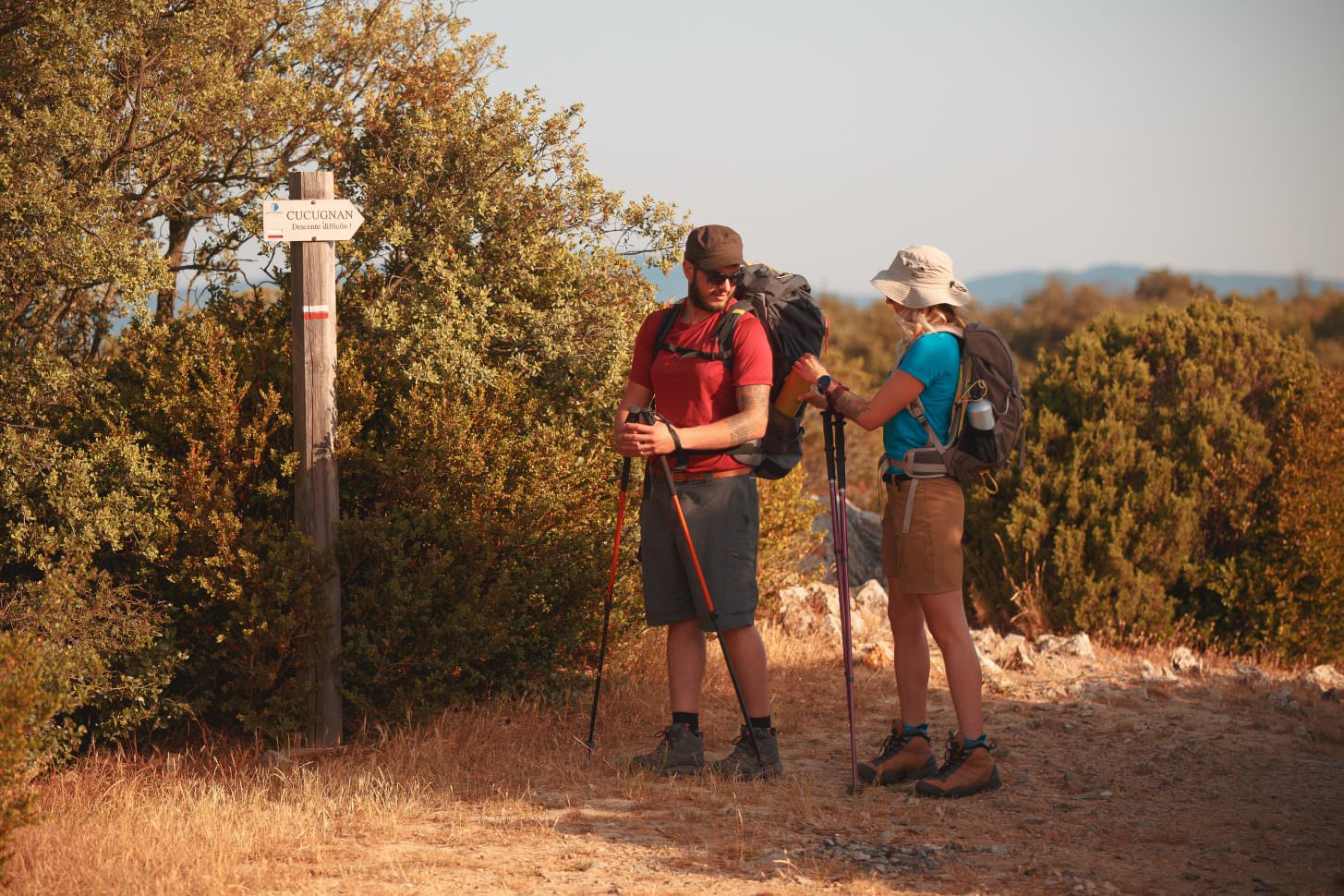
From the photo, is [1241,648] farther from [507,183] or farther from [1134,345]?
[507,183]

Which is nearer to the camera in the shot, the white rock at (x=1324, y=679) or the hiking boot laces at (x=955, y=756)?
the hiking boot laces at (x=955, y=756)

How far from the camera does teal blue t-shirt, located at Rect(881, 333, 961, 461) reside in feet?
17.3

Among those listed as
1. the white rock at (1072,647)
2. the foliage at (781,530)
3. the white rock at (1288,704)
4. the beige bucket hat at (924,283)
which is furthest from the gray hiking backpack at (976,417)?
the white rock at (1072,647)

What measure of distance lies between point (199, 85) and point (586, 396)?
274cm

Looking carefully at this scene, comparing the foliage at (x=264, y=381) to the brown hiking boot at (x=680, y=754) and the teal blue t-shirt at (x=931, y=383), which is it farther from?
the teal blue t-shirt at (x=931, y=383)

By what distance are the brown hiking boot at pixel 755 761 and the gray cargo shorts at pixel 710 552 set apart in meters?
0.55

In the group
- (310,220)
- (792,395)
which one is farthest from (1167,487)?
(310,220)

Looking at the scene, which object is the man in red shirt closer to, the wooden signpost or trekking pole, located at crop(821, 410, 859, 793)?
→ trekking pole, located at crop(821, 410, 859, 793)

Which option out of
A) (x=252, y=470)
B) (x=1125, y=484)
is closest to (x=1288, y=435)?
(x=1125, y=484)

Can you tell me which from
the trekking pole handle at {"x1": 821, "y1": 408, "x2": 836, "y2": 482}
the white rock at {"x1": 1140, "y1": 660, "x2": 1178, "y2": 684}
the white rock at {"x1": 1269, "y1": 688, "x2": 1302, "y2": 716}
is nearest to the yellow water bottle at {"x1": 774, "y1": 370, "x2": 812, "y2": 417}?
the trekking pole handle at {"x1": 821, "y1": 408, "x2": 836, "y2": 482}

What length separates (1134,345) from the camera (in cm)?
1041

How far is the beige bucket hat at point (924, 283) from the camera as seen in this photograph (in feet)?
17.6

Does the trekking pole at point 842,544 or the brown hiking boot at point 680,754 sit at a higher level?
the trekking pole at point 842,544

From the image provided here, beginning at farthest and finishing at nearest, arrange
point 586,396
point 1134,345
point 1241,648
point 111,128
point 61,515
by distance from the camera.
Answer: point 1134,345
point 1241,648
point 586,396
point 111,128
point 61,515
